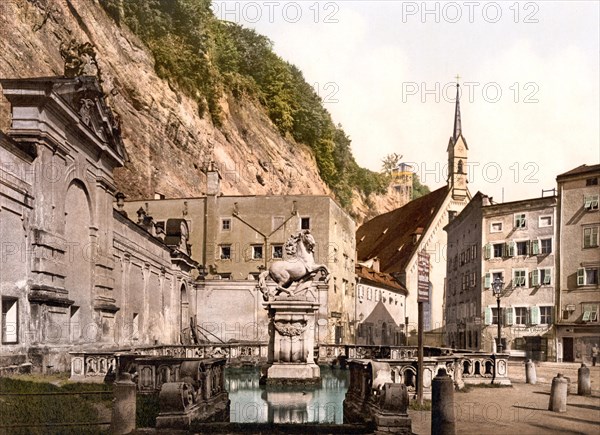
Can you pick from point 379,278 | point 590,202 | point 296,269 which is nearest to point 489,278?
point 590,202

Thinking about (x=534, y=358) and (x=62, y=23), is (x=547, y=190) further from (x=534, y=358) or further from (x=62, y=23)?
(x=62, y=23)

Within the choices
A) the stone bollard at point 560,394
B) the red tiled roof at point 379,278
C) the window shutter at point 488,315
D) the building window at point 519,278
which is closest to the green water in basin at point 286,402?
the stone bollard at point 560,394

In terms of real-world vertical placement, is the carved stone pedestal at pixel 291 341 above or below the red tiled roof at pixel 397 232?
below

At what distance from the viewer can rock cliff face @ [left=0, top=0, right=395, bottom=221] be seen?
41.0 m

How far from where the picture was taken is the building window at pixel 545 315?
4766 cm

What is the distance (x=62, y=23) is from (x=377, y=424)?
40497 millimetres

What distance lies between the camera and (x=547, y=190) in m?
48.9

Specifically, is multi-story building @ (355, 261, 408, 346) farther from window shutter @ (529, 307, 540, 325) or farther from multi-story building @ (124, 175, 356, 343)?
window shutter @ (529, 307, 540, 325)

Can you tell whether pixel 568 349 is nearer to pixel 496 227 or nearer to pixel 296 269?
pixel 496 227

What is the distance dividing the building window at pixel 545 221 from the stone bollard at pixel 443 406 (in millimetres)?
39939

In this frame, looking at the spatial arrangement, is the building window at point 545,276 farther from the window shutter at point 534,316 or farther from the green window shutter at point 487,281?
A: the green window shutter at point 487,281

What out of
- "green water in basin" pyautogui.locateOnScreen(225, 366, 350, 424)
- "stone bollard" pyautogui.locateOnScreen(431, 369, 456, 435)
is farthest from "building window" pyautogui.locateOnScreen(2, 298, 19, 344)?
"stone bollard" pyautogui.locateOnScreen(431, 369, 456, 435)

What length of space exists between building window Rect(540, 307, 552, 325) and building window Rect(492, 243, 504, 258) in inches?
213

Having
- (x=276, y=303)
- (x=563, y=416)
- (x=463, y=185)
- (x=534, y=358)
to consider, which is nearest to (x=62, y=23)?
(x=276, y=303)
